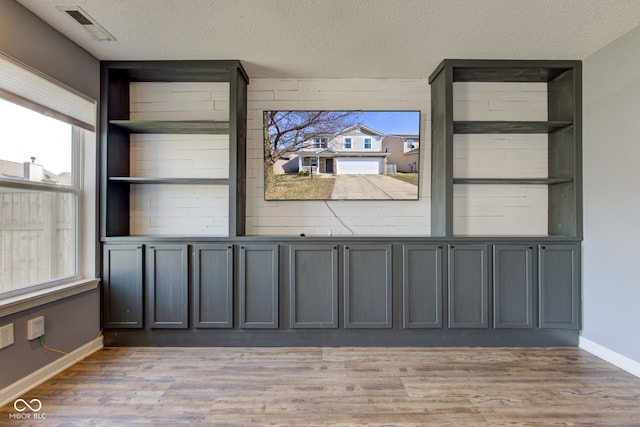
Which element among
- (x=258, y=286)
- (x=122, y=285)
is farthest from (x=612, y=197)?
(x=122, y=285)

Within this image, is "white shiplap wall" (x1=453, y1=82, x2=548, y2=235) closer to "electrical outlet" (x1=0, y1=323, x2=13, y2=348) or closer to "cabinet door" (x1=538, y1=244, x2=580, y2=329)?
"cabinet door" (x1=538, y1=244, x2=580, y2=329)

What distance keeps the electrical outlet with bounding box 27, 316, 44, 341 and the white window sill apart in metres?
0.10

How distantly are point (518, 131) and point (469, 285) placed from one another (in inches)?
63.1

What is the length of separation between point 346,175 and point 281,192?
67 centimetres

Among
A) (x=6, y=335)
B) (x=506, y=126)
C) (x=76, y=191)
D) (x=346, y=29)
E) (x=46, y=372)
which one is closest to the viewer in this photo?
(x=6, y=335)

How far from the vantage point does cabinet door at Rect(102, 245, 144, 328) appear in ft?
9.00

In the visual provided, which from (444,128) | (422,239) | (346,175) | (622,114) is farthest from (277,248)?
(622,114)

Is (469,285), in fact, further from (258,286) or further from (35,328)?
(35,328)

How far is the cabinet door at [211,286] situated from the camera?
275 centimetres

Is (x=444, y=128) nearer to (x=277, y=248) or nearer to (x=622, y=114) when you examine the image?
(x=622, y=114)

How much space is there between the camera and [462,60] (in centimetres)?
278

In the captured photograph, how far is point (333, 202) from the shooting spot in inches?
123

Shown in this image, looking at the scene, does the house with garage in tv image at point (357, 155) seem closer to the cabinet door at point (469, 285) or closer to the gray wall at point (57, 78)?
the cabinet door at point (469, 285)

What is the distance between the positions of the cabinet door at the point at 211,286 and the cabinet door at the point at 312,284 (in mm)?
552
